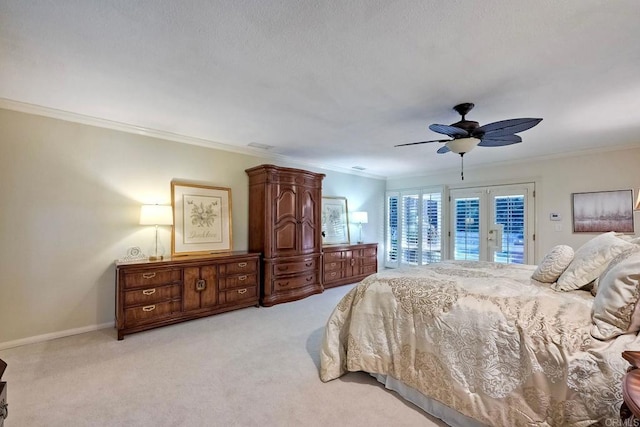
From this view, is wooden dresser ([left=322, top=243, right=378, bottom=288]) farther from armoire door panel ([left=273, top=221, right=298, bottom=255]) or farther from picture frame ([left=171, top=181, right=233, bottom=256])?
picture frame ([left=171, top=181, right=233, bottom=256])

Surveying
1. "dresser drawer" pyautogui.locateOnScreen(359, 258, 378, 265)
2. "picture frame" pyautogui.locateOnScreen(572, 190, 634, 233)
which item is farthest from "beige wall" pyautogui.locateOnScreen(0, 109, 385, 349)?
"picture frame" pyautogui.locateOnScreen(572, 190, 634, 233)

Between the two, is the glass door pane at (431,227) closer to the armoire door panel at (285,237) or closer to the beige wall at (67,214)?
the armoire door panel at (285,237)

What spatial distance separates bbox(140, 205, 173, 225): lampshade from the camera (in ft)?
10.6

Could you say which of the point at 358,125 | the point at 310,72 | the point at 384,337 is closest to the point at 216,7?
the point at 310,72

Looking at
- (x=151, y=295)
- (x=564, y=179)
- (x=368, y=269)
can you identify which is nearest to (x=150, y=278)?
(x=151, y=295)

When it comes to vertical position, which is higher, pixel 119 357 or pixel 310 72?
pixel 310 72

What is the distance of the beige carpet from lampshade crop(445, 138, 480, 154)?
2179mm

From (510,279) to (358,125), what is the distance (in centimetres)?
216

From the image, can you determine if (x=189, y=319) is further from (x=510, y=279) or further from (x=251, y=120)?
(x=510, y=279)

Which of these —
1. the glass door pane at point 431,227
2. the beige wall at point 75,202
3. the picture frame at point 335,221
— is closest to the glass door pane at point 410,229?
the glass door pane at point 431,227

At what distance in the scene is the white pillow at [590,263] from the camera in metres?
1.77

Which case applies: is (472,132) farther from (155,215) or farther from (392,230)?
(392,230)

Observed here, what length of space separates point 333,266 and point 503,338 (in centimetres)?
369

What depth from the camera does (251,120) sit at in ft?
10.5
